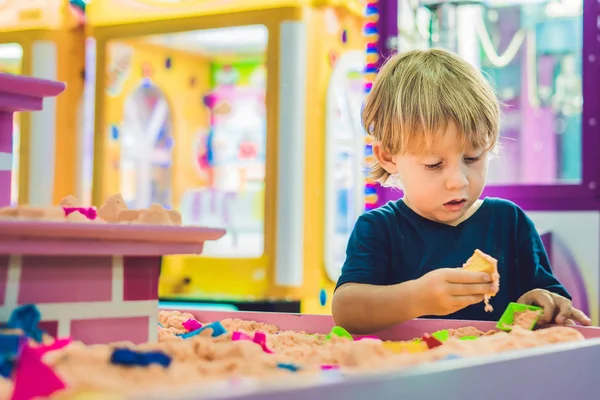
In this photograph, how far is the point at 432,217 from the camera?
1127 mm

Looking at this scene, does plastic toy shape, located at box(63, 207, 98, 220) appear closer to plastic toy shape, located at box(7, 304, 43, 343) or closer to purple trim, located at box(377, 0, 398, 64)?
plastic toy shape, located at box(7, 304, 43, 343)

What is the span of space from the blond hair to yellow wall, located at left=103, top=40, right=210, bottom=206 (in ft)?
8.30

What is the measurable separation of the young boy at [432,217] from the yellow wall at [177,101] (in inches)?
97.8

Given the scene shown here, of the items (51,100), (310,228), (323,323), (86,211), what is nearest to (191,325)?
(323,323)

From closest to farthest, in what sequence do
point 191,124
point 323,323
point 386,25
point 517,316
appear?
1. point 517,316
2. point 323,323
3. point 386,25
4. point 191,124

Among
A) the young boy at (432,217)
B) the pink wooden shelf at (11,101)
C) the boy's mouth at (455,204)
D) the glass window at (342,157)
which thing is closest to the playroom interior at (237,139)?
the glass window at (342,157)

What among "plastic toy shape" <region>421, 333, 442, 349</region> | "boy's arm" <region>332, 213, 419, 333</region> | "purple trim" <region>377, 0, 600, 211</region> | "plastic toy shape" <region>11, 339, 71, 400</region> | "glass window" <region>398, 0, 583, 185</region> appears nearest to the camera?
"plastic toy shape" <region>11, 339, 71, 400</region>

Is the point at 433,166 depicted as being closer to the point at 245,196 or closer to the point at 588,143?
the point at 588,143

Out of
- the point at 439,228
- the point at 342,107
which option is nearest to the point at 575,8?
the point at 342,107

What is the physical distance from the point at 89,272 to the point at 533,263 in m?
0.67

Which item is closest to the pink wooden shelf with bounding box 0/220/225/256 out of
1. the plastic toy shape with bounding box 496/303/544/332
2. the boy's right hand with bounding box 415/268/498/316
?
the boy's right hand with bounding box 415/268/498/316

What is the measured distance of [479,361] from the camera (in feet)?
1.69

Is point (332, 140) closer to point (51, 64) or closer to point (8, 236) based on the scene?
point (51, 64)

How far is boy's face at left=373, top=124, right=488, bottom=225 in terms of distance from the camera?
0.99 metres
